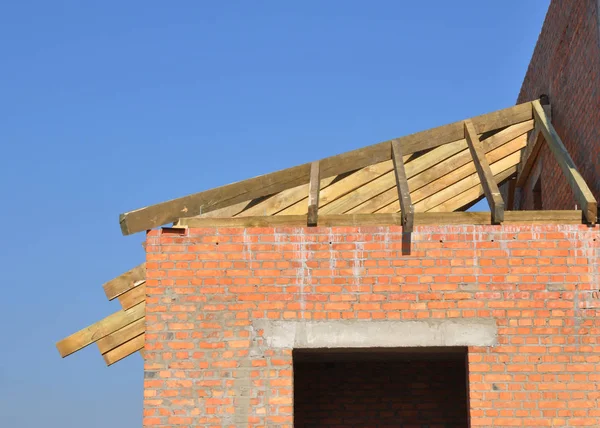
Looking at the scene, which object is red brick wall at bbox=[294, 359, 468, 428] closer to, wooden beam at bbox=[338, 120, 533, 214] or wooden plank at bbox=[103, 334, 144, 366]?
wooden beam at bbox=[338, 120, 533, 214]

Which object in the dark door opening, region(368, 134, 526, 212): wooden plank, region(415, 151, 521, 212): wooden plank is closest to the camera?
region(368, 134, 526, 212): wooden plank

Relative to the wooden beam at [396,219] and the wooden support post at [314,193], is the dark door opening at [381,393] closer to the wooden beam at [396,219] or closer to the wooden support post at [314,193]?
the wooden support post at [314,193]

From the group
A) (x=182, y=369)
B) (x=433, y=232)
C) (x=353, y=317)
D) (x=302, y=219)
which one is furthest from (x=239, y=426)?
(x=433, y=232)

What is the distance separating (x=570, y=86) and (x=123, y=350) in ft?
20.3

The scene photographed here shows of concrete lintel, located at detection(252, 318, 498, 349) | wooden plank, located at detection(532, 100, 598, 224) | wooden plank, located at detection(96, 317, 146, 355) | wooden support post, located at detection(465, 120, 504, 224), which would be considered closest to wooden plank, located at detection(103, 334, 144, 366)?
wooden plank, located at detection(96, 317, 146, 355)

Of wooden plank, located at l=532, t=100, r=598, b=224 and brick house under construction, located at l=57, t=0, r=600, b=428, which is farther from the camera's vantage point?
wooden plank, located at l=532, t=100, r=598, b=224

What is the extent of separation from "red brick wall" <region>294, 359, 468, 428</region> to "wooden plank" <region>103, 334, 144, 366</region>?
268 cm

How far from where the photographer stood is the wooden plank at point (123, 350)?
30.2 feet

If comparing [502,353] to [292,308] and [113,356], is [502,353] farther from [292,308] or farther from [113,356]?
[113,356]

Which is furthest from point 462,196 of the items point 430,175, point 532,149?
point 532,149

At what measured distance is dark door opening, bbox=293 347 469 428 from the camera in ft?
35.9

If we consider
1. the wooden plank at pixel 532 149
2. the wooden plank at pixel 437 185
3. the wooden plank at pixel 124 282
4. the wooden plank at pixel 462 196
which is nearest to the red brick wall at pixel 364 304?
the wooden plank at pixel 124 282

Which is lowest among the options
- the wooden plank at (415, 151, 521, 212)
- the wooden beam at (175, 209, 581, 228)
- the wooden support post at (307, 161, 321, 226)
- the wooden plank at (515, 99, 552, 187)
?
the wooden beam at (175, 209, 581, 228)

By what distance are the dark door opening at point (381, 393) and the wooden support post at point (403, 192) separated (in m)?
2.68
